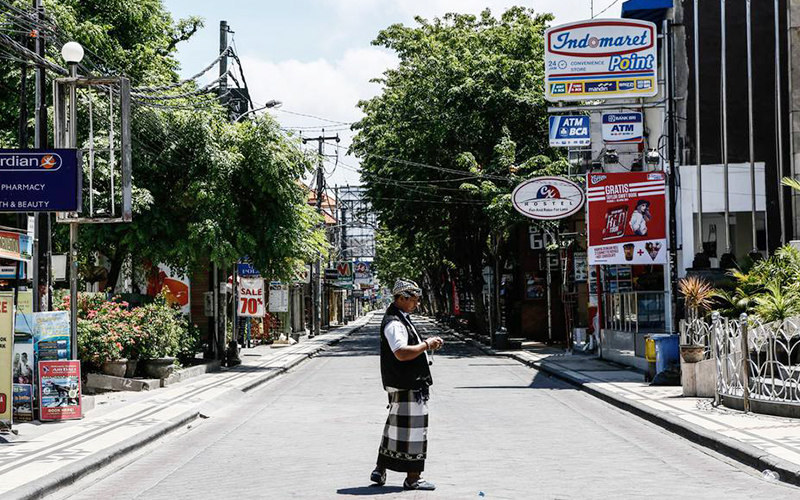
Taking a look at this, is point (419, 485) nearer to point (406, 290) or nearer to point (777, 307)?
point (406, 290)

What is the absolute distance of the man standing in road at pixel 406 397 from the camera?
29.2 ft

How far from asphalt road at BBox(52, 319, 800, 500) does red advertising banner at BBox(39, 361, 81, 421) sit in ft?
6.10

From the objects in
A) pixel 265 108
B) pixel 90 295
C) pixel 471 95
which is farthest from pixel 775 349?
pixel 471 95

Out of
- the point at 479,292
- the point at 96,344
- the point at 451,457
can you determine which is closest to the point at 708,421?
the point at 451,457

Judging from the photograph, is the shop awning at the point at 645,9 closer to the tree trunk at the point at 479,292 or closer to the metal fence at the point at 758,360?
the metal fence at the point at 758,360

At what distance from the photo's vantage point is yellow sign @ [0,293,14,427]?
13039 mm

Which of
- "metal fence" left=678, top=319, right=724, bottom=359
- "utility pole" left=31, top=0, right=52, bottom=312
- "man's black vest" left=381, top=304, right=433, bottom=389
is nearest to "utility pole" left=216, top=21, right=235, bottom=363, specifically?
"utility pole" left=31, top=0, right=52, bottom=312

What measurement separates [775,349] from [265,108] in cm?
1974

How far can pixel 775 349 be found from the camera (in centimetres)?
1365

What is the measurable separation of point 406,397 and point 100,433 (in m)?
6.22

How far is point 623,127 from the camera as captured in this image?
94.8 feet

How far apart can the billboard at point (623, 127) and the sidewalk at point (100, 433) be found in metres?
12.4

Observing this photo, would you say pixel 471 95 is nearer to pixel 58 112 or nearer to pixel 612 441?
pixel 58 112

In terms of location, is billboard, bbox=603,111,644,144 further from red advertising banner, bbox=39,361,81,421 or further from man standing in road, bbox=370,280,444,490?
man standing in road, bbox=370,280,444,490
